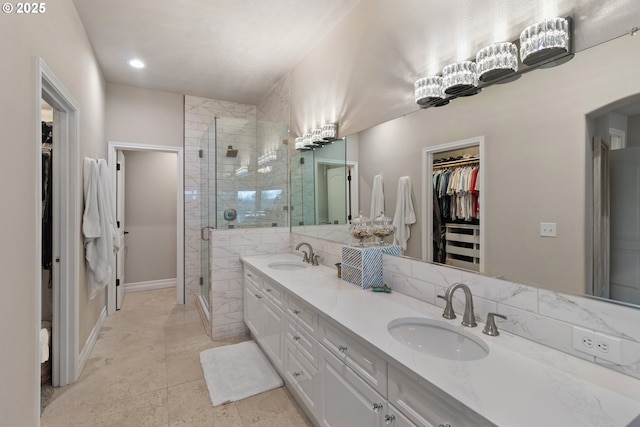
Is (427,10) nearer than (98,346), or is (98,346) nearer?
(427,10)

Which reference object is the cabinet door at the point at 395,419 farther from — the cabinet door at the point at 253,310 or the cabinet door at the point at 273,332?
the cabinet door at the point at 253,310

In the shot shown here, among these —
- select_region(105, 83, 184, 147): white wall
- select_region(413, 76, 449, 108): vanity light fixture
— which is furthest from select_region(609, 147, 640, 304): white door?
select_region(105, 83, 184, 147): white wall

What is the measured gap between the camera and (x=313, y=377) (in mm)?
1703

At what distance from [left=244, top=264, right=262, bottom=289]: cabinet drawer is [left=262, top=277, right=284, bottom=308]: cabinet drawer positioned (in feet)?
0.35

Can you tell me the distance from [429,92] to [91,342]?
3492mm

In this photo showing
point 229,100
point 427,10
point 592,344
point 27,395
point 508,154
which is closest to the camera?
point 592,344

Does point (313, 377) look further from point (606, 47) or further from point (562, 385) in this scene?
point (606, 47)

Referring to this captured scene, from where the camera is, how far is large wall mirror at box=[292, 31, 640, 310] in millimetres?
1050

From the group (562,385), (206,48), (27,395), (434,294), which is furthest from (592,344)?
(206,48)

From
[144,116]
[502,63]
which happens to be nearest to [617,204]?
[502,63]

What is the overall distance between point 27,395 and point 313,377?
1430 mm

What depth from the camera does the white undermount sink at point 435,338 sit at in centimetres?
127

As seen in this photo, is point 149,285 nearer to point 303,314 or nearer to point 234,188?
point 234,188

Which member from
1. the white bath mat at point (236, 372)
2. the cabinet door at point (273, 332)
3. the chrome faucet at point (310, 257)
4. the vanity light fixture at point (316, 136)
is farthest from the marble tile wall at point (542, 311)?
the vanity light fixture at point (316, 136)
